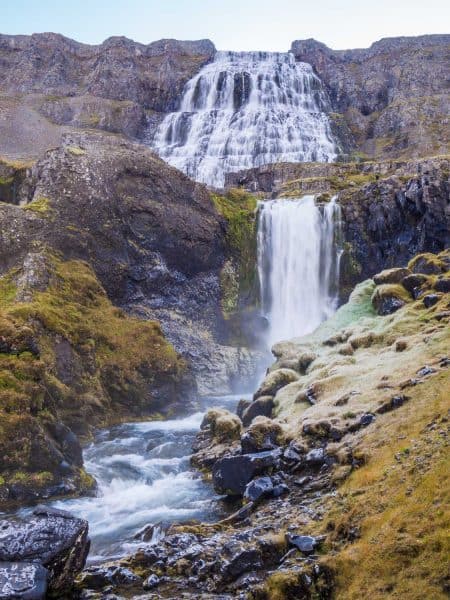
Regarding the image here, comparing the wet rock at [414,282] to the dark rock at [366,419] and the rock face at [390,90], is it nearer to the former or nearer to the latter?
the dark rock at [366,419]

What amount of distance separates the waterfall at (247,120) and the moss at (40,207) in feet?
141

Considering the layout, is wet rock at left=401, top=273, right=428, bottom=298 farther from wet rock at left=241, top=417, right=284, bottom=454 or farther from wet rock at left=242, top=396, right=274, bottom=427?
wet rock at left=241, top=417, right=284, bottom=454

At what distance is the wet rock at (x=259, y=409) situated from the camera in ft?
67.9

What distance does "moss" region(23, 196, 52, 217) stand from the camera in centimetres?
3091

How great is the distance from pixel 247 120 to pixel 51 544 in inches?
3224

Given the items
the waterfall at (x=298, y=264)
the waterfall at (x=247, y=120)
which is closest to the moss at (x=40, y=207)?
the waterfall at (x=298, y=264)

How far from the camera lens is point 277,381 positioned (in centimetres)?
2242

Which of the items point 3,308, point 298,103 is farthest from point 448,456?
point 298,103

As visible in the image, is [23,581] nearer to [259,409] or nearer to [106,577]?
[106,577]

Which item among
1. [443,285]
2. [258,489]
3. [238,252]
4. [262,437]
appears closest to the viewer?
[258,489]

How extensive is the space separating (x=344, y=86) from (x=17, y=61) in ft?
230

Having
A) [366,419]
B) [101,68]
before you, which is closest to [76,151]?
[366,419]

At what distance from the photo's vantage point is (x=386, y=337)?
21266 mm

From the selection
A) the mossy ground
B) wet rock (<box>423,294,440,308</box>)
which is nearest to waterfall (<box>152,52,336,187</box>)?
the mossy ground
